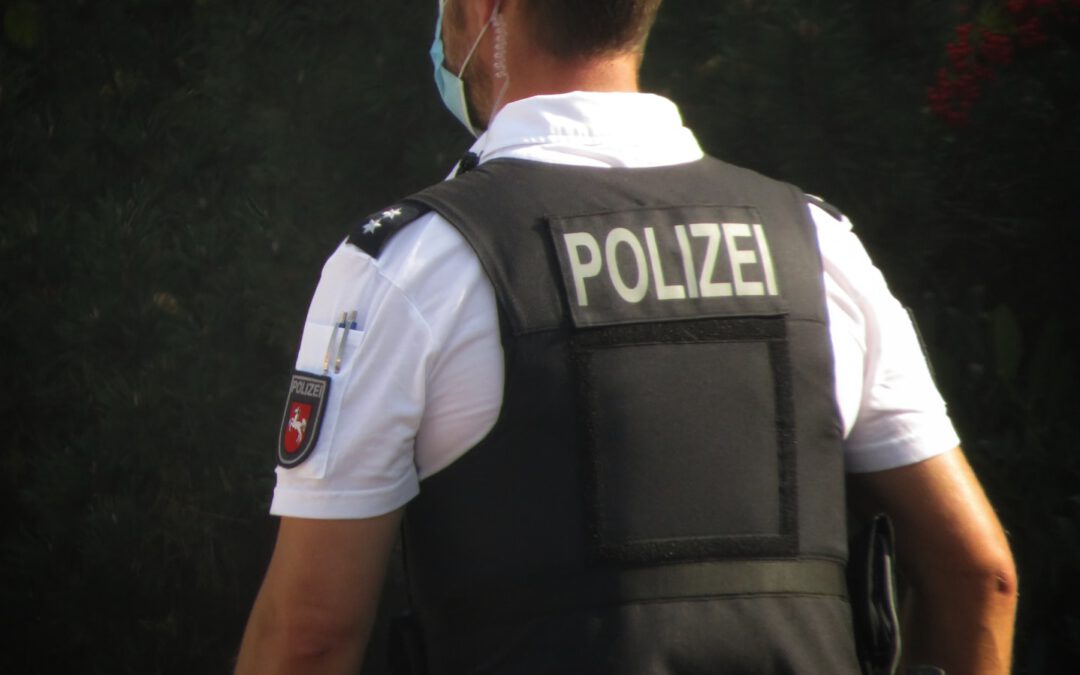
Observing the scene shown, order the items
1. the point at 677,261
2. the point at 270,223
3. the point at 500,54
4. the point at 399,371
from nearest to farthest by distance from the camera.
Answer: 1. the point at 399,371
2. the point at 677,261
3. the point at 500,54
4. the point at 270,223

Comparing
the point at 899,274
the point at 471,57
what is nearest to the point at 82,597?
the point at 899,274

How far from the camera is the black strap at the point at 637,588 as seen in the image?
1437mm

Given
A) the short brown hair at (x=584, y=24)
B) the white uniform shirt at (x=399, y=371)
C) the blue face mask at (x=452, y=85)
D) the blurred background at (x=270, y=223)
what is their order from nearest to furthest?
the white uniform shirt at (x=399, y=371), the short brown hair at (x=584, y=24), the blue face mask at (x=452, y=85), the blurred background at (x=270, y=223)

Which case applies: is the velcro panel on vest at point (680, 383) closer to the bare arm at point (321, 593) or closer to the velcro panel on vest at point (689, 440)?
the velcro panel on vest at point (689, 440)

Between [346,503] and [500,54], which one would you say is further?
[500,54]

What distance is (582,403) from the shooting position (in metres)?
1.44

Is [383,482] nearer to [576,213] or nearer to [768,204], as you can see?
[576,213]

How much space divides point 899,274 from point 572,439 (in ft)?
6.27

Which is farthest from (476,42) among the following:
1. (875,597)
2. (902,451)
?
(875,597)

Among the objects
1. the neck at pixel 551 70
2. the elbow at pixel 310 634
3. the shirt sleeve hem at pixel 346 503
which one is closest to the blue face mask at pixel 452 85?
the neck at pixel 551 70

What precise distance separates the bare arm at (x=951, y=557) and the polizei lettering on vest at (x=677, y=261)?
0.30 m

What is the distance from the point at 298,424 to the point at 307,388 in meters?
0.04

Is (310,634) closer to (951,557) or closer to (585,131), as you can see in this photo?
(585,131)

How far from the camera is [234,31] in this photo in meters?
3.68
